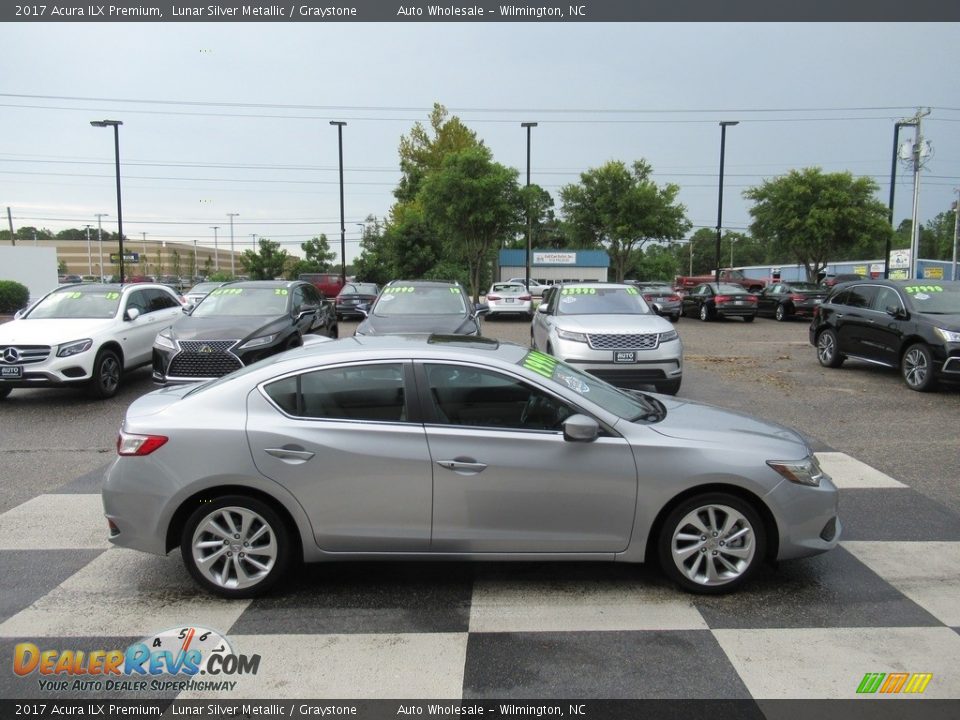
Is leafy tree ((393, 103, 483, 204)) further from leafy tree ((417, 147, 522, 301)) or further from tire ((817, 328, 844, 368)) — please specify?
tire ((817, 328, 844, 368))

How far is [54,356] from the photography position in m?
9.34

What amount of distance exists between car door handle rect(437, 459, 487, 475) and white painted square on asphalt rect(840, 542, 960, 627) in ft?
8.63

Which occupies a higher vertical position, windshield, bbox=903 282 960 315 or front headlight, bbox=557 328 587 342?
windshield, bbox=903 282 960 315

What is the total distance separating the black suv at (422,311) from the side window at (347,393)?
585 cm

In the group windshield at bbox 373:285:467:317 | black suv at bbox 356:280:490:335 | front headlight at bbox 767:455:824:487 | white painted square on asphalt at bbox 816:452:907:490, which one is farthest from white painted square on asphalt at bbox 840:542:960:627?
windshield at bbox 373:285:467:317

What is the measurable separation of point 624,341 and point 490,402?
18.4 feet

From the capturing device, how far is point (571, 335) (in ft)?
31.0

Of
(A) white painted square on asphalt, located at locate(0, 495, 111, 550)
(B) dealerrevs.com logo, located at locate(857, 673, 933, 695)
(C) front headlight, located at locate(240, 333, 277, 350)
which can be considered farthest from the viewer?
(C) front headlight, located at locate(240, 333, 277, 350)

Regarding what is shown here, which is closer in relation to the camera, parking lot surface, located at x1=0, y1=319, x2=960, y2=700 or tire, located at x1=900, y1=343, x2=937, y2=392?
→ parking lot surface, located at x1=0, y1=319, x2=960, y2=700

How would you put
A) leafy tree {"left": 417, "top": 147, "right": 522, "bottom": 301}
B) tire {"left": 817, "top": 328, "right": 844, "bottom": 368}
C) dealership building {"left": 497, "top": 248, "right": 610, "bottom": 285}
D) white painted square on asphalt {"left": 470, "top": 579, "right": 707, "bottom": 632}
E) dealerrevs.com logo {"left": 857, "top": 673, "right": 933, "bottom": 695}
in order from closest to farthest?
dealerrevs.com logo {"left": 857, "top": 673, "right": 933, "bottom": 695} → white painted square on asphalt {"left": 470, "top": 579, "right": 707, "bottom": 632} → tire {"left": 817, "top": 328, "right": 844, "bottom": 368} → leafy tree {"left": 417, "top": 147, "right": 522, "bottom": 301} → dealership building {"left": 497, "top": 248, "right": 610, "bottom": 285}

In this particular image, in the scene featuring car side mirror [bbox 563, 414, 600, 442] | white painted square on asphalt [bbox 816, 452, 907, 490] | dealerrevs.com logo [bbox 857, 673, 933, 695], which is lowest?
dealerrevs.com logo [bbox 857, 673, 933, 695]

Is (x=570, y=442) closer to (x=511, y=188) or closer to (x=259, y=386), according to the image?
(x=259, y=386)

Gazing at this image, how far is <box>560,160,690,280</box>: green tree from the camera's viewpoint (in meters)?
33.8

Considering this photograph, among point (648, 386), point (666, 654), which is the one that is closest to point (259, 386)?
point (666, 654)
